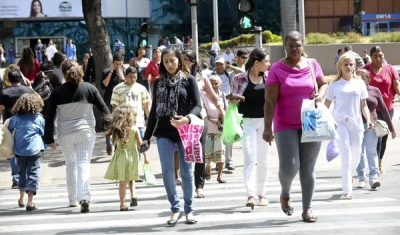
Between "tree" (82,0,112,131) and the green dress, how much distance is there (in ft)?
30.3

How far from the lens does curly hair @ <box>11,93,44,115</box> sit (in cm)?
1106

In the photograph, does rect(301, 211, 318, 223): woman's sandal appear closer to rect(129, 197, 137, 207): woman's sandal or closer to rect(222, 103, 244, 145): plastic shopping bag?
rect(222, 103, 244, 145): plastic shopping bag

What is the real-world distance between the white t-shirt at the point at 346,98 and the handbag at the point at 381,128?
113cm

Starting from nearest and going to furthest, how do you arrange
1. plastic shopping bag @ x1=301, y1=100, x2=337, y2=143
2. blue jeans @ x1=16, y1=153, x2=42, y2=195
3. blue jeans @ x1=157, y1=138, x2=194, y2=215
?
plastic shopping bag @ x1=301, y1=100, x2=337, y2=143 → blue jeans @ x1=157, y1=138, x2=194, y2=215 → blue jeans @ x1=16, y1=153, x2=42, y2=195

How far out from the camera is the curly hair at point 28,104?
436 inches

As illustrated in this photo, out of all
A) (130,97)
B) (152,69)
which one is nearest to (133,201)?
(130,97)

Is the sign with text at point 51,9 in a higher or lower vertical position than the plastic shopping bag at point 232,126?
higher

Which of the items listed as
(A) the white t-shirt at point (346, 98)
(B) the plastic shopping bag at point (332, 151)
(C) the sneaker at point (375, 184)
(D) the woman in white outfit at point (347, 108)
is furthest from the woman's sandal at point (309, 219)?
(C) the sneaker at point (375, 184)

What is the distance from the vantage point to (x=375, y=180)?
455 inches

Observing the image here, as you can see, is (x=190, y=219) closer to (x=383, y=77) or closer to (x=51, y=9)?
(x=383, y=77)

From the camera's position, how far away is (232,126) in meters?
10.5

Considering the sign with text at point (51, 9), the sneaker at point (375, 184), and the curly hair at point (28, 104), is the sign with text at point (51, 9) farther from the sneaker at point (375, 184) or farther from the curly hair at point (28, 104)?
the sneaker at point (375, 184)

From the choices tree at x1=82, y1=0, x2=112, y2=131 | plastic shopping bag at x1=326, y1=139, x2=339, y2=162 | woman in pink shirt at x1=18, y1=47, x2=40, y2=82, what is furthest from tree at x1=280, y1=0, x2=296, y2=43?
plastic shopping bag at x1=326, y1=139, x2=339, y2=162

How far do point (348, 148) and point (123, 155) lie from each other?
8.84 feet
